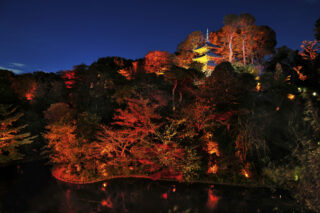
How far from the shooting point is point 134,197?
11609 mm

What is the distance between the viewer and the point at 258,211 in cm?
980

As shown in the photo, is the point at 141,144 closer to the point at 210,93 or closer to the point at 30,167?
the point at 210,93

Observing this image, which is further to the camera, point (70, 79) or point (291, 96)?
point (70, 79)

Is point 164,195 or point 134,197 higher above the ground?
point 164,195

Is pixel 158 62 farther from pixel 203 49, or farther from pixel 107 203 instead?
pixel 107 203

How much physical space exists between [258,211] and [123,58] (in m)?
39.2

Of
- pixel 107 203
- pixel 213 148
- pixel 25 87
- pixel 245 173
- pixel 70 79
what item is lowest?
pixel 107 203

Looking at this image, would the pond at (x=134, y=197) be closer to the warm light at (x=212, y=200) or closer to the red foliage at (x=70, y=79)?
the warm light at (x=212, y=200)

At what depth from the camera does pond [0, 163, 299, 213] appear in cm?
1027

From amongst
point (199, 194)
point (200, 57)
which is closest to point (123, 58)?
point (200, 57)

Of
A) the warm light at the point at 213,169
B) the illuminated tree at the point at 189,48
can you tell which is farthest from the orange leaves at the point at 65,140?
the illuminated tree at the point at 189,48

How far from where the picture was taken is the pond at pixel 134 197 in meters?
10.3

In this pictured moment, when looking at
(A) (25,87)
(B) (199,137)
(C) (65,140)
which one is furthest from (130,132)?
(A) (25,87)

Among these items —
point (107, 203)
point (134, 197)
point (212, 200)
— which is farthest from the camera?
point (134, 197)
